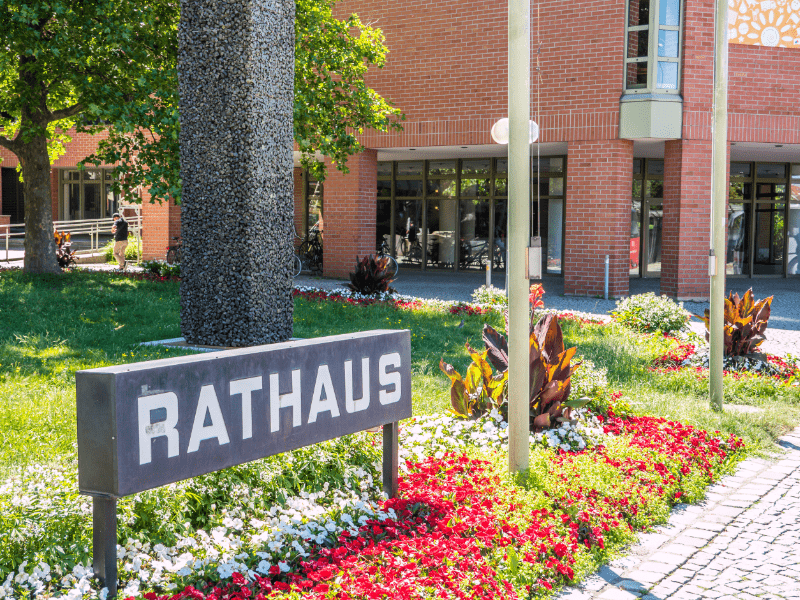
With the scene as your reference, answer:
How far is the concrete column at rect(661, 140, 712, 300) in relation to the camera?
16016 millimetres

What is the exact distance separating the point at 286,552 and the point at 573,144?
46.4 feet

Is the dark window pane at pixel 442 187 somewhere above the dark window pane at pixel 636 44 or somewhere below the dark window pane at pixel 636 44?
below

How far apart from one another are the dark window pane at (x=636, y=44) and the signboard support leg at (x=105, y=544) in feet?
50.9

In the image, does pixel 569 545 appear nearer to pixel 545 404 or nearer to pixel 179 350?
pixel 545 404

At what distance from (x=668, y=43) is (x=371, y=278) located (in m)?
7.68

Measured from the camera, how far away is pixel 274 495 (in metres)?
4.31

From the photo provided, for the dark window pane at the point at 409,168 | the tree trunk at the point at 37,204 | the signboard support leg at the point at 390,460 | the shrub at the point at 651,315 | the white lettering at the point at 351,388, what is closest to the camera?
the white lettering at the point at 351,388

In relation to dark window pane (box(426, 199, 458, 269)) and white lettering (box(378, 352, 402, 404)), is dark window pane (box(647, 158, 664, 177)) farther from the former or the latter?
white lettering (box(378, 352, 402, 404))

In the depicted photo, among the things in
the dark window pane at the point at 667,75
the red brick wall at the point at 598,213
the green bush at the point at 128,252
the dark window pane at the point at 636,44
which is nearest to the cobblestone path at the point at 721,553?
the red brick wall at the point at 598,213

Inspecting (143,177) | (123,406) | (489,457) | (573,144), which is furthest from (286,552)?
(573,144)

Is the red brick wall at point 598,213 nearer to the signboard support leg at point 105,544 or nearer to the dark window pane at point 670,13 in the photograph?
the dark window pane at point 670,13

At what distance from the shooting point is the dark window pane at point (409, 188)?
77.3 feet

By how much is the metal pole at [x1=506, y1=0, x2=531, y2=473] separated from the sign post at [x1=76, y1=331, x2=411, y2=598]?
0.72 meters

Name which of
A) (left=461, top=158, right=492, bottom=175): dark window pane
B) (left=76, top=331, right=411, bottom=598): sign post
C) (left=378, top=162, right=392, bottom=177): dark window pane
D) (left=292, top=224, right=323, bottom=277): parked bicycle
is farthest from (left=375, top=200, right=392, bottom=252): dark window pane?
(left=76, top=331, right=411, bottom=598): sign post
